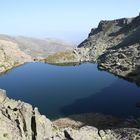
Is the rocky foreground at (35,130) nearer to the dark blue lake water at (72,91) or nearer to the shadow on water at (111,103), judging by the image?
the shadow on water at (111,103)

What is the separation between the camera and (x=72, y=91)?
451ft

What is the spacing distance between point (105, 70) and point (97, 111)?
3109 inches

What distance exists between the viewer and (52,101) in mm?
121688

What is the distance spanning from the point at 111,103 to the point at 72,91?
26.6m

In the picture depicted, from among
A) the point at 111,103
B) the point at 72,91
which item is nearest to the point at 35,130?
the point at 111,103

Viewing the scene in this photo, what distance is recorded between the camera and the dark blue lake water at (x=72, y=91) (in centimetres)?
10938

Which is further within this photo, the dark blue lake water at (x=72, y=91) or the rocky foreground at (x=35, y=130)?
the dark blue lake water at (x=72, y=91)

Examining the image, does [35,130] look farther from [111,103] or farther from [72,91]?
[72,91]

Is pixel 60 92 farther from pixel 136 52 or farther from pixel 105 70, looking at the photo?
pixel 136 52

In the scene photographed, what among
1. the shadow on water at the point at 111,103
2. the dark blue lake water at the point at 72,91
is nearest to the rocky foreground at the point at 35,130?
the shadow on water at the point at 111,103

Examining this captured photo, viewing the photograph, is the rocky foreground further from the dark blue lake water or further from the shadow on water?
the dark blue lake water

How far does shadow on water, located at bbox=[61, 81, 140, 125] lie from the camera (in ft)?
340

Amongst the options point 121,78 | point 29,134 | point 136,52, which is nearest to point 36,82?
point 121,78

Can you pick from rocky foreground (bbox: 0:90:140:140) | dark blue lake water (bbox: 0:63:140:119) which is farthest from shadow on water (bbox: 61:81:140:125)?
rocky foreground (bbox: 0:90:140:140)
